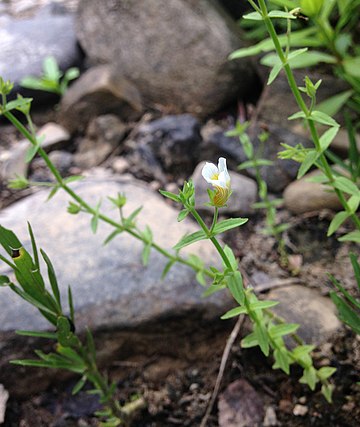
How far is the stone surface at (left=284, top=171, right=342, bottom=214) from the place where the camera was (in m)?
1.93

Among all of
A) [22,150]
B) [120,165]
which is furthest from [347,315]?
[22,150]

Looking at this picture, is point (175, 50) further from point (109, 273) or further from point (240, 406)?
point (240, 406)

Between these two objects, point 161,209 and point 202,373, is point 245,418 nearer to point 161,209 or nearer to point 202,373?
point 202,373

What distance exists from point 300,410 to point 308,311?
0.30 m

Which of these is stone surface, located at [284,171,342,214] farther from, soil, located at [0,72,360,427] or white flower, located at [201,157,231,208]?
white flower, located at [201,157,231,208]

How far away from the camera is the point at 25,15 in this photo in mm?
3656

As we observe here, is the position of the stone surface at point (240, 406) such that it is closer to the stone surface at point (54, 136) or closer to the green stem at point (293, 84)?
the green stem at point (293, 84)

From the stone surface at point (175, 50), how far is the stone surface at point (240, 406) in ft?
4.78

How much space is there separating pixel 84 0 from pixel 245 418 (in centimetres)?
235

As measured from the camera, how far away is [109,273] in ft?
5.49

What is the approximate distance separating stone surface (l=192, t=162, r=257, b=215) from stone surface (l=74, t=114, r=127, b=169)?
58cm

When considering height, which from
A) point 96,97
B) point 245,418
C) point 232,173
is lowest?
point 245,418

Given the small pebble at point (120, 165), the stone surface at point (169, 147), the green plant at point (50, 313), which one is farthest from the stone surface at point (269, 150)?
the green plant at point (50, 313)

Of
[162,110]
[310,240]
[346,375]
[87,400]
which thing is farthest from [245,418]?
[162,110]
